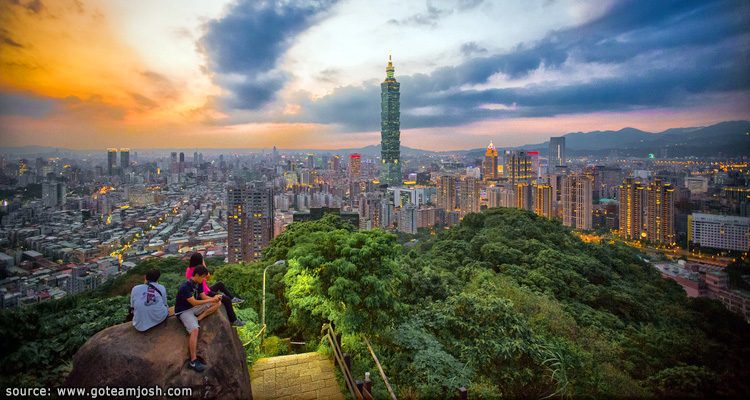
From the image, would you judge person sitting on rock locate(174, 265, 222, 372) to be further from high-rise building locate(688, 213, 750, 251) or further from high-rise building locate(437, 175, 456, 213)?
high-rise building locate(437, 175, 456, 213)

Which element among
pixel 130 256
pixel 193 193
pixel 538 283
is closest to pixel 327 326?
pixel 538 283

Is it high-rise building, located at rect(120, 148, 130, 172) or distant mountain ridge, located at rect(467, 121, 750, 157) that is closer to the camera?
distant mountain ridge, located at rect(467, 121, 750, 157)

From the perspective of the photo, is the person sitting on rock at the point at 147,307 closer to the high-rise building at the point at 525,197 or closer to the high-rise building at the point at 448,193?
the high-rise building at the point at 525,197

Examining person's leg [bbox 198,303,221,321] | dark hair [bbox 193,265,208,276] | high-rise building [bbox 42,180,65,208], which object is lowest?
person's leg [bbox 198,303,221,321]

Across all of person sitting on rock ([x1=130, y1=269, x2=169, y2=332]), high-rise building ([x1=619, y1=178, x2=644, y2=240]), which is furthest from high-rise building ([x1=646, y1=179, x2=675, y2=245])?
person sitting on rock ([x1=130, y1=269, x2=169, y2=332])

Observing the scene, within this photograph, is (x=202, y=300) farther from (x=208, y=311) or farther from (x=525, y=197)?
(x=525, y=197)

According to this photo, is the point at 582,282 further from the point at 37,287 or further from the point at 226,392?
the point at 37,287

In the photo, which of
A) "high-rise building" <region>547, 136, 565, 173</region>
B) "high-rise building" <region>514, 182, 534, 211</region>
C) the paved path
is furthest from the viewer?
"high-rise building" <region>547, 136, 565, 173</region>
